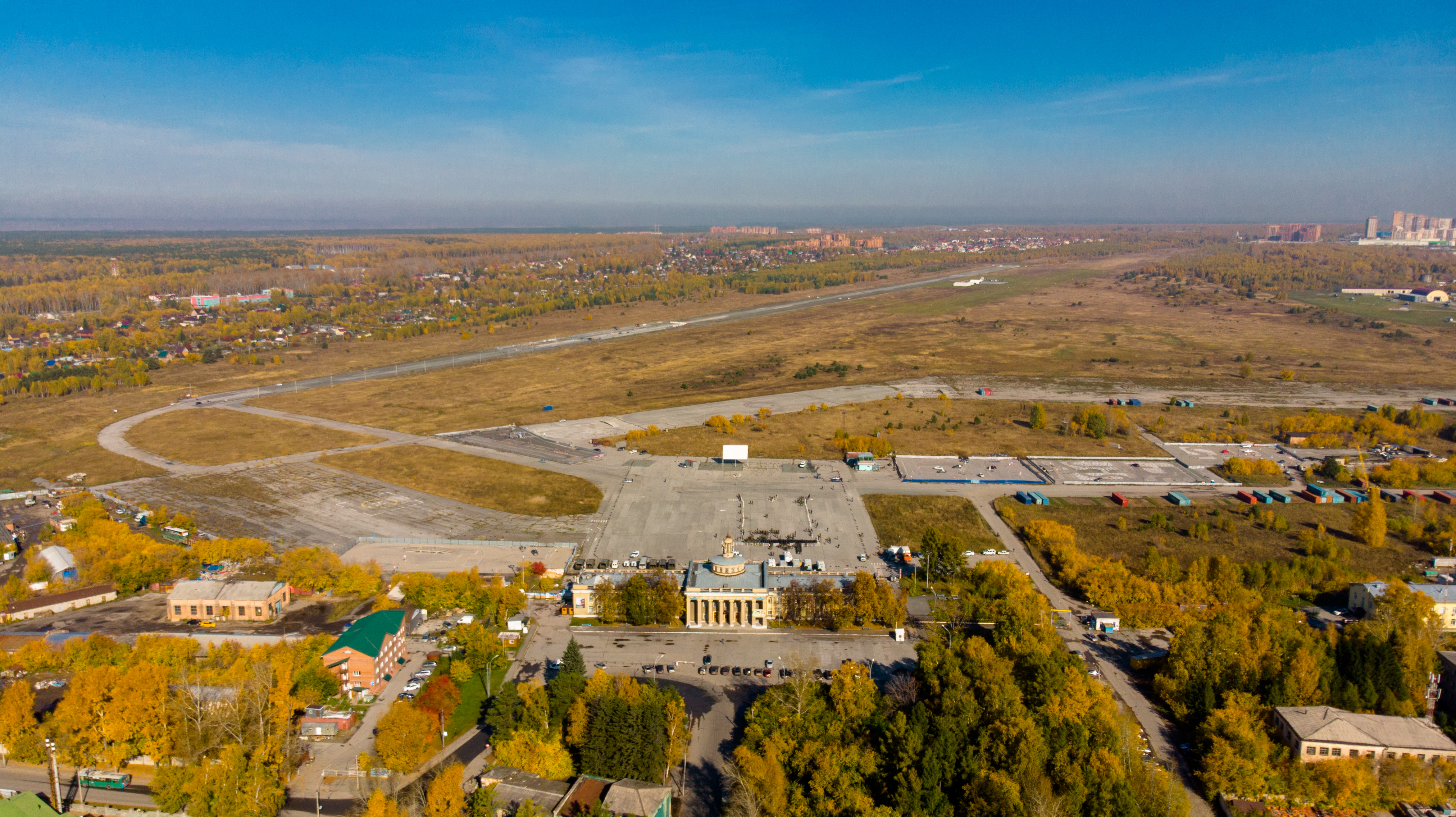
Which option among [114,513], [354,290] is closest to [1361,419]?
[114,513]

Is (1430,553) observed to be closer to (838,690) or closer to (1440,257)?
(838,690)

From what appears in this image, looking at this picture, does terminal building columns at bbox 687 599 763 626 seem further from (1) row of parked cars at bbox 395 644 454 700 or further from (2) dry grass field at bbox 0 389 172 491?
(2) dry grass field at bbox 0 389 172 491

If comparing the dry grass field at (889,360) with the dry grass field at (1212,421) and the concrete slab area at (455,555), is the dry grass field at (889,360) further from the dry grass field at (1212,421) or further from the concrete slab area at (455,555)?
the concrete slab area at (455,555)

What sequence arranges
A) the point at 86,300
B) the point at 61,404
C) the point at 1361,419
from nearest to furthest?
the point at 1361,419 < the point at 61,404 < the point at 86,300

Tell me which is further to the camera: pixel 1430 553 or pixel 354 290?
pixel 354 290

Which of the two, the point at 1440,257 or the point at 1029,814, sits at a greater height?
the point at 1440,257

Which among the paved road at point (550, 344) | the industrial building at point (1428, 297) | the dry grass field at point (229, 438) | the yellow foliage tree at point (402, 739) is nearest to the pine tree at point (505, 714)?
the yellow foliage tree at point (402, 739)

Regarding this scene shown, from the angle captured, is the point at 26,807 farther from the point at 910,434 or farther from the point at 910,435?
the point at 910,434
